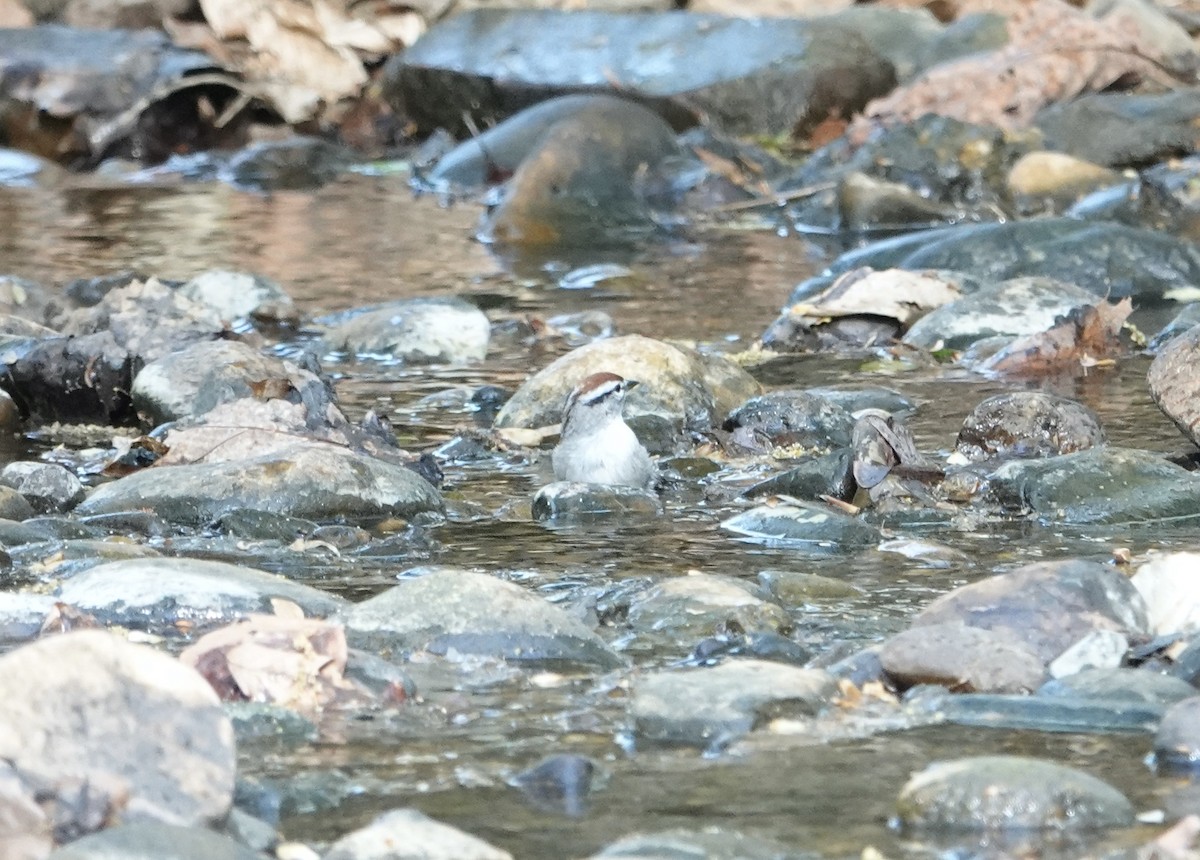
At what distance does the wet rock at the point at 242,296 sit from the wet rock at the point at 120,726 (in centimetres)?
558

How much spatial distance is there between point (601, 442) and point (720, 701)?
82.3 inches

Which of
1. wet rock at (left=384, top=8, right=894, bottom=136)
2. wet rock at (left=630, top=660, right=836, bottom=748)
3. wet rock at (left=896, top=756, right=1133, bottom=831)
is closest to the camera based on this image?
wet rock at (left=896, top=756, right=1133, bottom=831)

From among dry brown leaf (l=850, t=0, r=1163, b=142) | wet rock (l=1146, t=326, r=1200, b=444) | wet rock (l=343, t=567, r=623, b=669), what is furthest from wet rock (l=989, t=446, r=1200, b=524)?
dry brown leaf (l=850, t=0, r=1163, b=142)

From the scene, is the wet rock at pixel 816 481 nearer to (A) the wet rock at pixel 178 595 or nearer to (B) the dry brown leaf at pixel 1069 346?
(A) the wet rock at pixel 178 595

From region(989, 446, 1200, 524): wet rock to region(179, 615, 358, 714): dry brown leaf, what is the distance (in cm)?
203

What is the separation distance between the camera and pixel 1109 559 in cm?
403

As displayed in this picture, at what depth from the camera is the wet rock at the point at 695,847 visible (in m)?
2.29

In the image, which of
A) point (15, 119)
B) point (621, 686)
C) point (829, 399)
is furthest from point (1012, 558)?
point (15, 119)

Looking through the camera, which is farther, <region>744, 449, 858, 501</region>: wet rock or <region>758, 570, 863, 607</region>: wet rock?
<region>744, 449, 858, 501</region>: wet rock

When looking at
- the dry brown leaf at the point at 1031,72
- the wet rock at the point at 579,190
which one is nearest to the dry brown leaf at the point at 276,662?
the wet rock at the point at 579,190

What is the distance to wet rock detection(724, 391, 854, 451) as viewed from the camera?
5.43 metres

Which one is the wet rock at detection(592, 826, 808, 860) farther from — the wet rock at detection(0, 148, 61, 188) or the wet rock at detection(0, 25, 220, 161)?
the wet rock at detection(0, 25, 220, 161)

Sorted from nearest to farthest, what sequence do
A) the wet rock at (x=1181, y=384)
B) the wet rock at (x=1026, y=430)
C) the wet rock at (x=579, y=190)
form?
the wet rock at (x=1181, y=384) → the wet rock at (x=1026, y=430) → the wet rock at (x=579, y=190)

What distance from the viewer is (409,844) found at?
230cm
